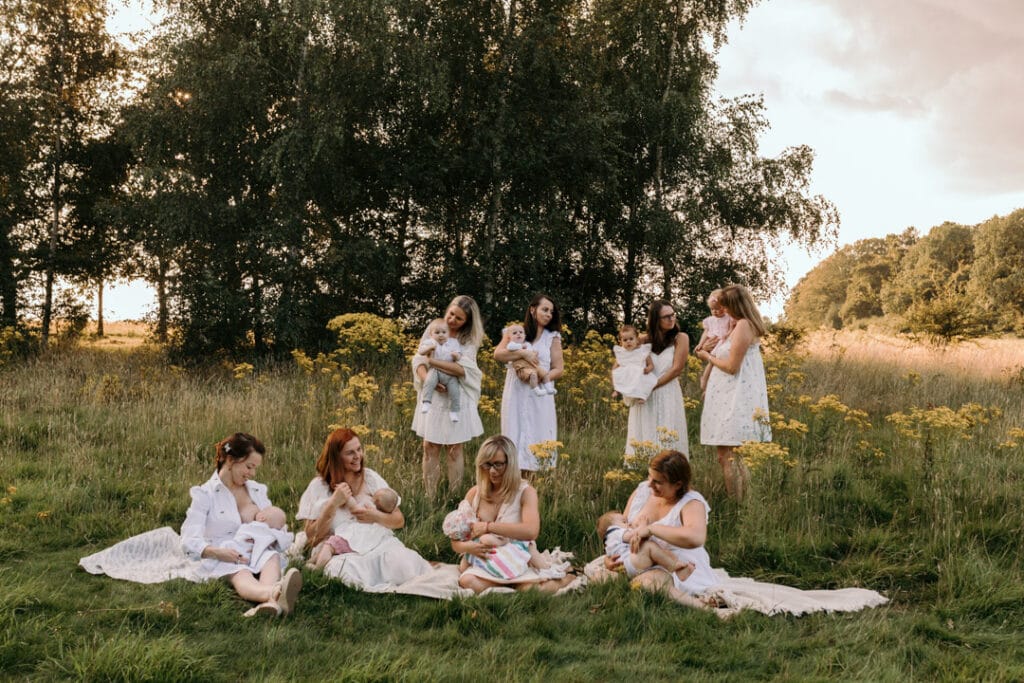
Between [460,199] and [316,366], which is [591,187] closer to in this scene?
[460,199]

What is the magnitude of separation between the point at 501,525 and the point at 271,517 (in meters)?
1.67

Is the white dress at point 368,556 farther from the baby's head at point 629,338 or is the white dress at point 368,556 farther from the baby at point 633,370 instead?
the baby's head at point 629,338

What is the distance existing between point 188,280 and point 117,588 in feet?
36.3

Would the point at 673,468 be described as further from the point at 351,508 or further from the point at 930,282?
the point at 930,282

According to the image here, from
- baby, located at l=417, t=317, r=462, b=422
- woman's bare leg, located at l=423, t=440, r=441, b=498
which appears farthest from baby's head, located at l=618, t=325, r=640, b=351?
woman's bare leg, located at l=423, t=440, r=441, b=498

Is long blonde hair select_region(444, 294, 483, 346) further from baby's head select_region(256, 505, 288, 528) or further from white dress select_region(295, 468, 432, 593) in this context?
baby's head select_region(256, 505, 288, 528)

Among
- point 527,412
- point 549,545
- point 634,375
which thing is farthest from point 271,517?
point 634,375

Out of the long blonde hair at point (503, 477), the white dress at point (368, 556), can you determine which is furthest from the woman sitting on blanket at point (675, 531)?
the white dress at point (368, 556)

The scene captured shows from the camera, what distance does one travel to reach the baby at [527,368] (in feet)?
23.6

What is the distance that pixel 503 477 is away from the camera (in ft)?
18.1

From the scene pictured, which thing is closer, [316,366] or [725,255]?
[316,366]

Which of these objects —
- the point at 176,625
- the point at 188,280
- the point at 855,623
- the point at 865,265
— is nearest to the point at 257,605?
the point at 176,625

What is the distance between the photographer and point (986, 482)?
259 inches

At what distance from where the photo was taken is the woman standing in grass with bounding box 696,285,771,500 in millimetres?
6629
